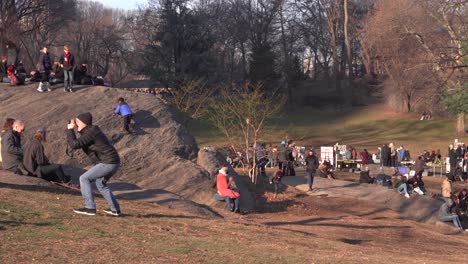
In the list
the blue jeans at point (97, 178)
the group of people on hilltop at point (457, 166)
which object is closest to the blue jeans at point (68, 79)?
the blue jeans at point (97, 178)

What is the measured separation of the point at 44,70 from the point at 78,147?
1140 centimetres

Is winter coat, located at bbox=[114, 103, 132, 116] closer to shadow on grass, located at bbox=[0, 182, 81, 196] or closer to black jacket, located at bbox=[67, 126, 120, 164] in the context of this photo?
shadow on grass, located at bbox=[0, 182, 81, 196]

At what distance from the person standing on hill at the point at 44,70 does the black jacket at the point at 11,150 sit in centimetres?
704

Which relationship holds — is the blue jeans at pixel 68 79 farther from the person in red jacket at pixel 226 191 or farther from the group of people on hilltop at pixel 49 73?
the person in red jacket at pixel 226 191

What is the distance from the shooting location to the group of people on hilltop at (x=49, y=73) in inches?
794

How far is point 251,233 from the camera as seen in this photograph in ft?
34.2

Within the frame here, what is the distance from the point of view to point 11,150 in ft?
44.2

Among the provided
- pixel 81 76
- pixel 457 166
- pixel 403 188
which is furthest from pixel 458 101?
pixel 81 76

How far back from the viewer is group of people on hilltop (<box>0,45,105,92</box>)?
2017 cm

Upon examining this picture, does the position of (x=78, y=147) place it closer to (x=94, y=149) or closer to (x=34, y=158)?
(x=94, y=149)

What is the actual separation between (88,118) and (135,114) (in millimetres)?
10444

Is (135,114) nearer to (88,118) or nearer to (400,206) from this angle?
(400,206)

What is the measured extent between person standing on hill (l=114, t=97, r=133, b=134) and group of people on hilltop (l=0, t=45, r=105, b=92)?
6.62ft

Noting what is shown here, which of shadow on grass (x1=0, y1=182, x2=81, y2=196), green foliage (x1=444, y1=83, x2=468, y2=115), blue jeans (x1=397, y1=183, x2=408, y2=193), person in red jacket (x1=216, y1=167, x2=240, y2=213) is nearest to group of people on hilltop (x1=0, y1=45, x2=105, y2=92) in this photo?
person in red jacket (x1=216, y1=167, x2=240, y2=213)
